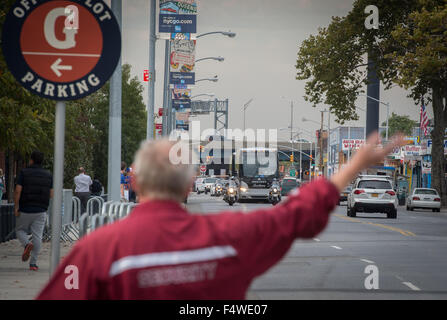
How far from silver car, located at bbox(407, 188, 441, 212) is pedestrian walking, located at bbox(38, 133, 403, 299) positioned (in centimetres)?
4704

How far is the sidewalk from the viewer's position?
10.7m

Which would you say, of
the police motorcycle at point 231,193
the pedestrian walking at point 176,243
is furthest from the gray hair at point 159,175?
the police motorcycle at point 231,193

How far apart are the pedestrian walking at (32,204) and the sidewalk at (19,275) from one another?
0.41m

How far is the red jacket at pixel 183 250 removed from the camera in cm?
315

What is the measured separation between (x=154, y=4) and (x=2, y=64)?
1724cm

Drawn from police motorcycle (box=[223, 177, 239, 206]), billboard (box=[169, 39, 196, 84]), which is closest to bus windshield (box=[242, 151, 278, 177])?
police motorcycle (box=[223, 177, 239, 206])

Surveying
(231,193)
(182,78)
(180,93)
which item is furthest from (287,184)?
(182,78)

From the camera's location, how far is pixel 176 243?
317 cm

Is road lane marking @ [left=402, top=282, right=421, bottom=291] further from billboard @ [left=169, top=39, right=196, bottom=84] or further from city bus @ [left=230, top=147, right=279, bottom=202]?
city bus @ [left=230, top=147, right=279, bottom=202]

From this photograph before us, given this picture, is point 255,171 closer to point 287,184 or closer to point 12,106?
point 287,184

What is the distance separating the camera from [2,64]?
45.3ft

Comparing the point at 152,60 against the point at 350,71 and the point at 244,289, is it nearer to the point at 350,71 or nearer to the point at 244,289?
the point at 350,71

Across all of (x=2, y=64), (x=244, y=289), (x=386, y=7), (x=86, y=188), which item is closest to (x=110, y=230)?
(x=244, y=289)

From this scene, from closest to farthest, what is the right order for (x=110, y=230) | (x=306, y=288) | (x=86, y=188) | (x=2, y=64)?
(x=110, y=230)
(x=306, y=288)
(x=2, y=64)
(x=86, y=188)
